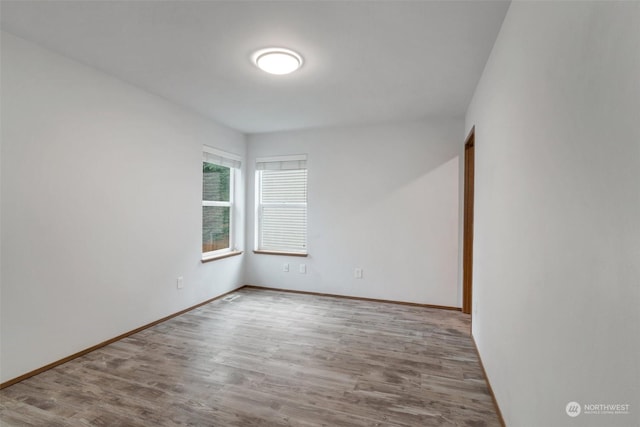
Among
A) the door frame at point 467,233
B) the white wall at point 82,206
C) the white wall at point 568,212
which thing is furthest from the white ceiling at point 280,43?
the door frame at point 467,233

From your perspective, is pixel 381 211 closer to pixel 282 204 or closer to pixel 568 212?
pixel 282 204

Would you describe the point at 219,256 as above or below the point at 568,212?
below

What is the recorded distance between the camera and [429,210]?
13.2ft

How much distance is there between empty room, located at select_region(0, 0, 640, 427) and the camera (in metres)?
0.93

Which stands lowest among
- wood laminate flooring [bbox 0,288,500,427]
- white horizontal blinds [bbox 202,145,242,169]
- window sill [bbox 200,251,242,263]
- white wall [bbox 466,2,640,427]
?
wood laminate flooring [bbox 0,288,500,427]

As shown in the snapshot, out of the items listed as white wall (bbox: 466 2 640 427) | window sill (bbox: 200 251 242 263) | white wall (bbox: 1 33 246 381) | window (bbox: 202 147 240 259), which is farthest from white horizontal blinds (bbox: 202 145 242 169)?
white wall (bbox: 466 2 640 427)

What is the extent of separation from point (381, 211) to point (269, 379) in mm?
2608

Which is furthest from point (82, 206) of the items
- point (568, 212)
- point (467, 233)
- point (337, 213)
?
point (467, 233)

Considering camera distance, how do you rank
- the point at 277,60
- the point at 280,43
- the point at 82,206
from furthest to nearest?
the point at 82,206, the point at 277,60, the point at 280,43

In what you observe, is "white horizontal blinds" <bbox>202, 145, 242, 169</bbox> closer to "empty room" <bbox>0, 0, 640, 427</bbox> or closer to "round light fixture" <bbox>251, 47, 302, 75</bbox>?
"empty room" <bbox>0, 0, 640, 427</bbox>

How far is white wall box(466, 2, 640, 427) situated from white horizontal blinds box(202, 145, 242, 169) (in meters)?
→ 3.41

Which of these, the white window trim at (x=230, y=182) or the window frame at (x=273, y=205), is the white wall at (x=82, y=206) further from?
the window frame at (x=273, y=205)

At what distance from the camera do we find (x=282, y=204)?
486cm

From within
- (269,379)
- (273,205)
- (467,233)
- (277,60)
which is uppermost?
(277,60)
